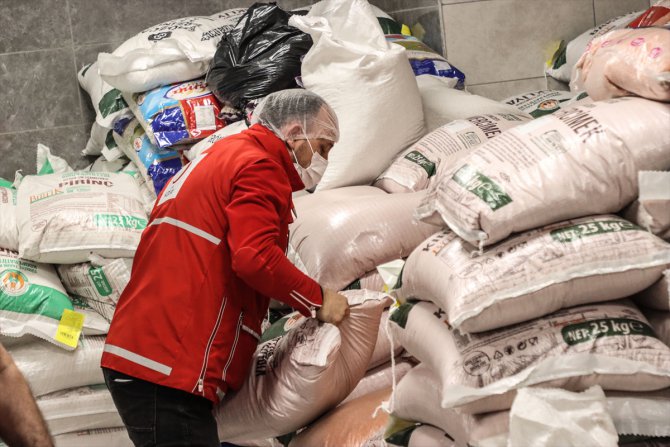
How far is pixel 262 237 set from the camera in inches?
92.0

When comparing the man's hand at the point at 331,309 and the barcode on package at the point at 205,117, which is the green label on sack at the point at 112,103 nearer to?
the barcode on package at the point at 205,117

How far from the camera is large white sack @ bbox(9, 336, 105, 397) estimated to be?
3494 millimetres

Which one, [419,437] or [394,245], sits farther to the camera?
[394,245]

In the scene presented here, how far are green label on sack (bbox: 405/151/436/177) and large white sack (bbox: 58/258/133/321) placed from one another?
1124 mm

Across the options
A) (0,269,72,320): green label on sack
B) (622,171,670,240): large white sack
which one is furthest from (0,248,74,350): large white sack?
(622,171,670,240): large white sack

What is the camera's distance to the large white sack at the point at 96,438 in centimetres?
360

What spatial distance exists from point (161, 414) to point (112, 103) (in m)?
2.24

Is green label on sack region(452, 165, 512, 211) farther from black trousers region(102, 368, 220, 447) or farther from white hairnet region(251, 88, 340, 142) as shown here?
black trousers region(102, 368, 220, 447)

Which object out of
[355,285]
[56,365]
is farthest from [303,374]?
[56,365]

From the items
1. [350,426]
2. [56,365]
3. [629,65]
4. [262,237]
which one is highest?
[629,65]

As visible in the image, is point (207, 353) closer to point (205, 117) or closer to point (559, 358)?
point (559, 358)

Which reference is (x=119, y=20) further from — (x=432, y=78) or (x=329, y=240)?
(x=329, y=240)

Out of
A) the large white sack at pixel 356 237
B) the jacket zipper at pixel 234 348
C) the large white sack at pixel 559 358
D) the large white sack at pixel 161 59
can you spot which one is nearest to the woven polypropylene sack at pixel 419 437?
the large white sack at pixel 559 358

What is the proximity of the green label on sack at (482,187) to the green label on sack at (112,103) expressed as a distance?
251 cm
